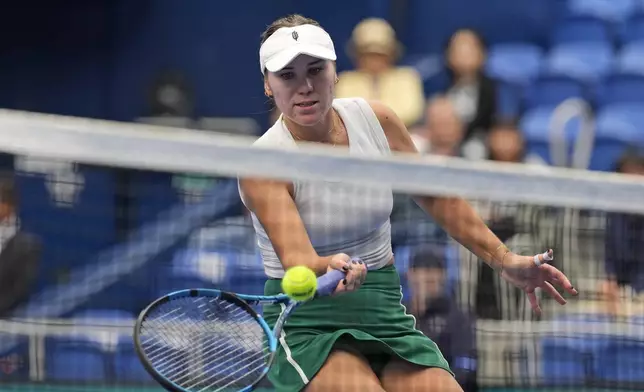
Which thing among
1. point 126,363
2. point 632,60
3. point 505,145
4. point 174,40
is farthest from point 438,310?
point 174,40

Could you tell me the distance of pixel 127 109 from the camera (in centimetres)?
923

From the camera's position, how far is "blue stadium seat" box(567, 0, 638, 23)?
9.12 m

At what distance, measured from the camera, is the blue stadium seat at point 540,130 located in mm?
8453

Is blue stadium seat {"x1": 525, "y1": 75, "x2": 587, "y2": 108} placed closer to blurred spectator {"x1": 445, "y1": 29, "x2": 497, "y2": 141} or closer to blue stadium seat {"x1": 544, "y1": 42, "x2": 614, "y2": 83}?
blue stadium seat {"x1": 544, "y1": 42, "x2": 614, "y2": 83}

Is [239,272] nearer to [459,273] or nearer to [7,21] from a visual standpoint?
[459,273]

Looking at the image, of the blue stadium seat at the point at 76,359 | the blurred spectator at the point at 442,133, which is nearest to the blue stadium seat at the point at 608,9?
the blurred spectator at the point at 442,133

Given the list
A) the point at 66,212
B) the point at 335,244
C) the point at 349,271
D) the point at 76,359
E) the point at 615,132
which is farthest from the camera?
the point at 615,132

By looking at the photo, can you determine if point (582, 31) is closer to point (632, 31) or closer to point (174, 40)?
point (632, 31)

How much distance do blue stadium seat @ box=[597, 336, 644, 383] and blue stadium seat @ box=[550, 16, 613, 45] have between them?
3427 mm

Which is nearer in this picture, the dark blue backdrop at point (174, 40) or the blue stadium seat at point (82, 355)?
the blue stadium seat at point (82, 355)

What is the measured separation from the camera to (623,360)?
238 inches

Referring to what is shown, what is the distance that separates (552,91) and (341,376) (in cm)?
554

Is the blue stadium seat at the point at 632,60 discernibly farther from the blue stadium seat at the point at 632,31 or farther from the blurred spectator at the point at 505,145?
the blurred spectator at the point at 505,145

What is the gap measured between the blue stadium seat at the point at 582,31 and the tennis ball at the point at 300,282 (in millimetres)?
5865
